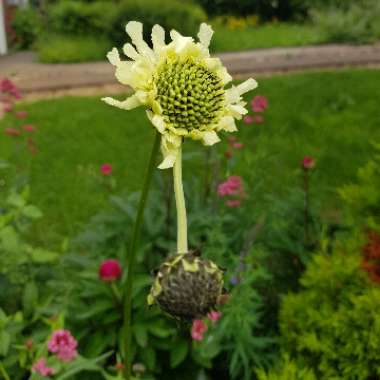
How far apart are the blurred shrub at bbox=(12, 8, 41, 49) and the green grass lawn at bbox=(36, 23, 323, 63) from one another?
2.37 feet

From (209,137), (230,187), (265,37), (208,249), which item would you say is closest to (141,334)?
(208,249)

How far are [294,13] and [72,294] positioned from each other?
13.3 metres

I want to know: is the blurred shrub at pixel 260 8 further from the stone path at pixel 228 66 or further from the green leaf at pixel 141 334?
the green leaf at pixel 141 334

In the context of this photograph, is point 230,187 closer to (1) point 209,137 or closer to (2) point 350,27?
(1) point 209,137

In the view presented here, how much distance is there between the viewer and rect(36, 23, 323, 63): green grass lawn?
1043 centimetres

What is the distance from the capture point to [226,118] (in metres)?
1.03

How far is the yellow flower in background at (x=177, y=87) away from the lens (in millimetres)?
974

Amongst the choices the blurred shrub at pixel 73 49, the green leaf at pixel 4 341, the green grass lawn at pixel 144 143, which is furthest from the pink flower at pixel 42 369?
the blurred shrub at pixel 73 49

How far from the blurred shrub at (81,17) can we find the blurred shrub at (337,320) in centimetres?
940

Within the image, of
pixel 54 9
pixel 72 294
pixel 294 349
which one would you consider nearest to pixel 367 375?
pixel 294 349

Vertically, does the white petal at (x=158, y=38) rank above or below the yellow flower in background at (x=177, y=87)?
above

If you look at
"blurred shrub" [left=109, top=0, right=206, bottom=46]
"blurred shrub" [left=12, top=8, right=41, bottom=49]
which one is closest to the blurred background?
"blurred shrub" [left=109, top=0, right=206, bottom=46]

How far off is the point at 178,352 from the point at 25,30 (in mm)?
11008

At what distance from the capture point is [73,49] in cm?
1060
